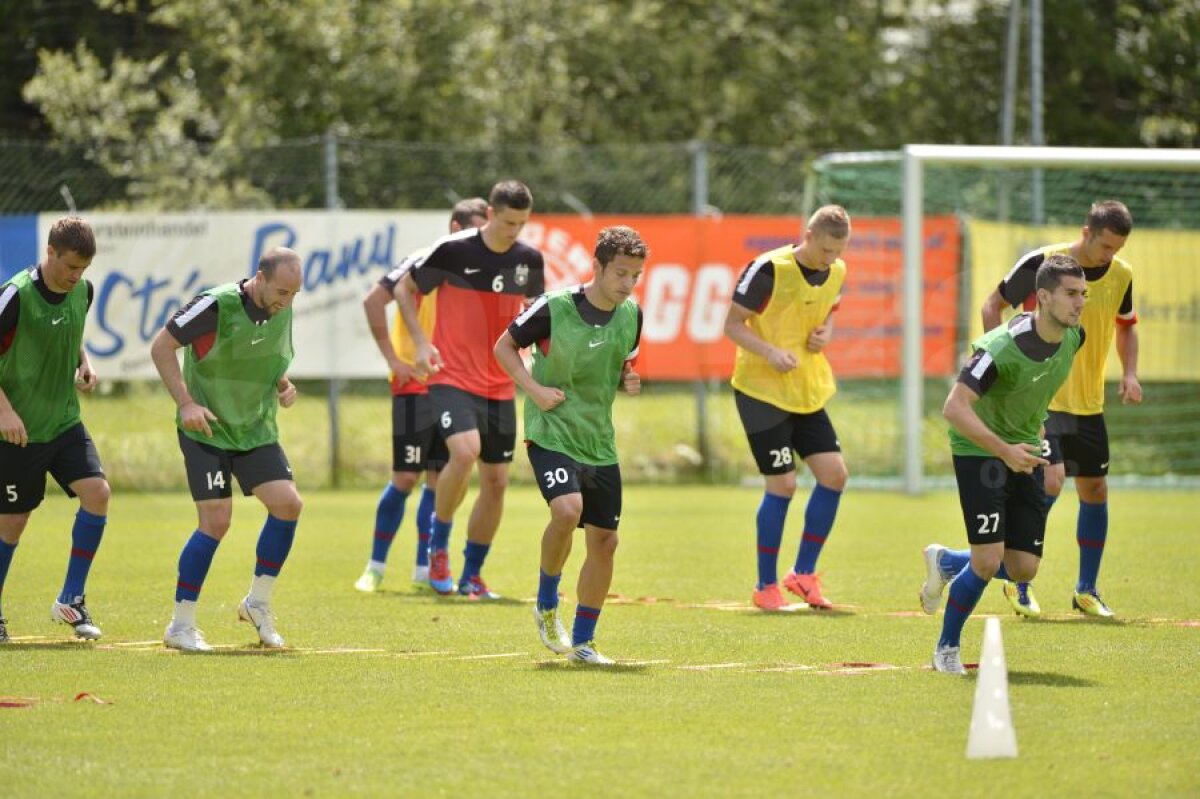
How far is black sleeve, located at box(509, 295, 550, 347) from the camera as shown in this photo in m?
8.68

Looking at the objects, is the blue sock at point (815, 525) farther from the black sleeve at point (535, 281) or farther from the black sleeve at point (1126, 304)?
the black sleeve at point (535, 281)

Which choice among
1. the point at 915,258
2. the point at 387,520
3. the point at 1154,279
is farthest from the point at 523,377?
the point at 1154,279

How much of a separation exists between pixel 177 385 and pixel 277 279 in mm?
667

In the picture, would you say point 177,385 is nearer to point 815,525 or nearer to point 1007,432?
point 1007,432

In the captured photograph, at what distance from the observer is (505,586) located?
461 inches

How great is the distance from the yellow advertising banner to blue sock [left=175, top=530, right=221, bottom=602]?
11257mm

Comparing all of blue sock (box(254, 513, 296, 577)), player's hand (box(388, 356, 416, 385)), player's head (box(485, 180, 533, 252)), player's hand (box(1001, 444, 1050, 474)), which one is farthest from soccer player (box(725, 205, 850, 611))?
blue sock (box(254, 513, 296, 577))

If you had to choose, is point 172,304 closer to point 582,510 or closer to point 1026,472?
point 582,510

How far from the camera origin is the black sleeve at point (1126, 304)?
34.2ft

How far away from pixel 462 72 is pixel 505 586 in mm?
16942

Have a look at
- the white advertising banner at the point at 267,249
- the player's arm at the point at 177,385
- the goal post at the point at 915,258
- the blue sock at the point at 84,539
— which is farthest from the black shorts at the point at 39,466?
the goal post at the point at 915,258

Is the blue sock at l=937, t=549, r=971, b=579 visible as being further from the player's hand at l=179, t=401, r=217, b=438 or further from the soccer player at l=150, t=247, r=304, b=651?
the player's hand at l=179, t=401, r=217, b=438

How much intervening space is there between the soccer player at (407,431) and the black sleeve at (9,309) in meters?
2.64

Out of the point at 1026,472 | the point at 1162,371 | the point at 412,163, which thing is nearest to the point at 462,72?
the point at 412,163
